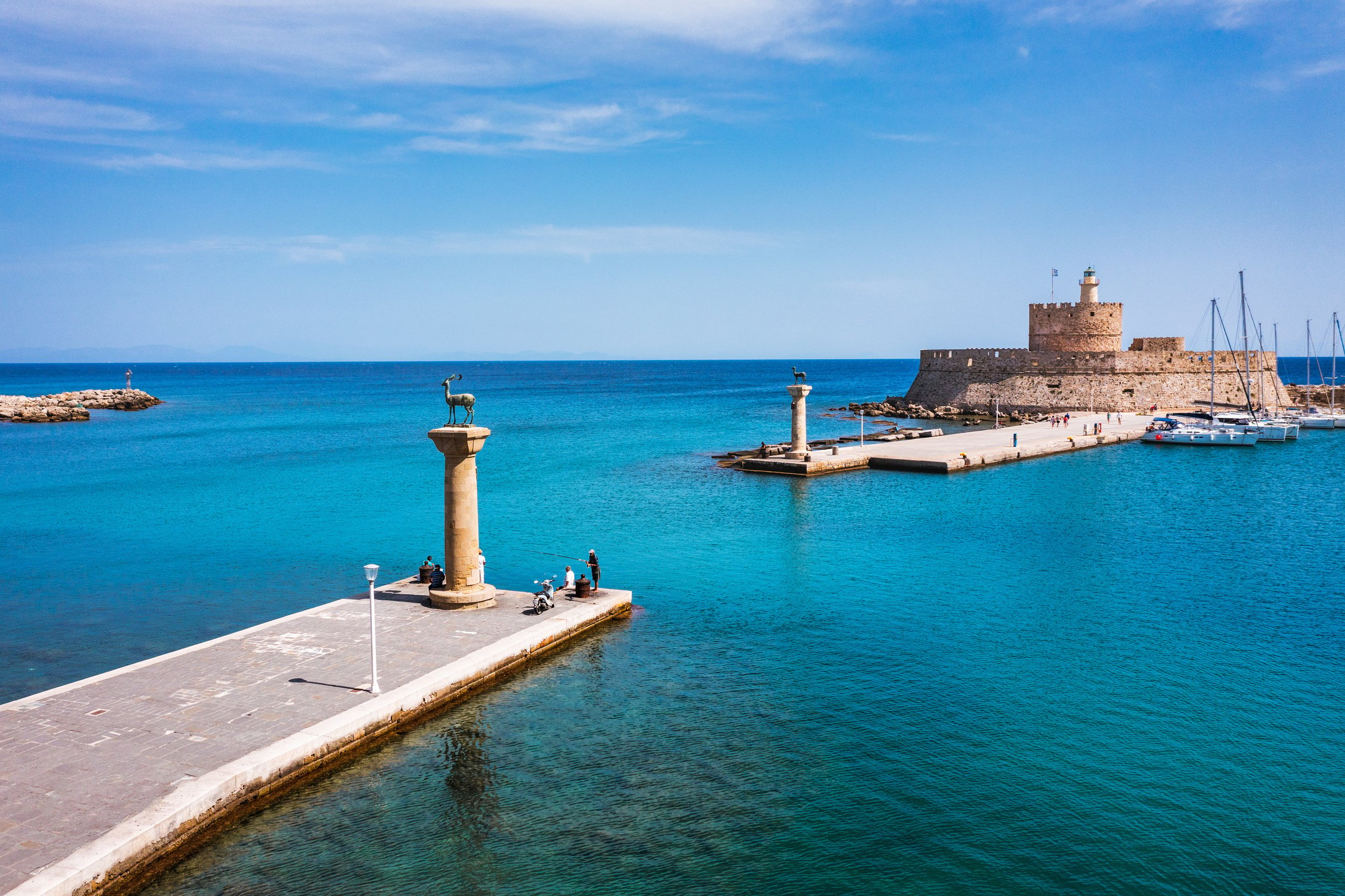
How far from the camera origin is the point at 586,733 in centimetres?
1208

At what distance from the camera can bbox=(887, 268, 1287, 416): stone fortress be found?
211 feet

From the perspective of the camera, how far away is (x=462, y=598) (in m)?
16.3

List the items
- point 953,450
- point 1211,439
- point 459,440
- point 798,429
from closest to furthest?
1. point 459,440
2. point 798,429
3. point 953,450
4. point 1211,439

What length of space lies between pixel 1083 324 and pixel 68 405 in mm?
86198

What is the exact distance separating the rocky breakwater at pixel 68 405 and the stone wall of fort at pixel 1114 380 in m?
73.9

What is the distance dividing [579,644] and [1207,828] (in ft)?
31.5

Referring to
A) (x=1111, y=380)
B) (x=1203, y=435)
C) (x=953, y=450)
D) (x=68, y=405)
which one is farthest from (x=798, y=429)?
(x=68, y=405)

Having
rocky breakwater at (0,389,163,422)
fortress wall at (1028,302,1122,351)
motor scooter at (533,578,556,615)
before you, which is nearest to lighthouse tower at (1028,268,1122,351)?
fortress wall at (1028,302,1122,351)

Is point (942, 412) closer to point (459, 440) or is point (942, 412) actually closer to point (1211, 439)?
point (1211, 439)

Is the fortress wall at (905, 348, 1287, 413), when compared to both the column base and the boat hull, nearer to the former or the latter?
the boat hull

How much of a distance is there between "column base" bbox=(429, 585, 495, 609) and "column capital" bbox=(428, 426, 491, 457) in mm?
2512

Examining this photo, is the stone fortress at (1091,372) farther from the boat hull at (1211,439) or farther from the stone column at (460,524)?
the stone column at (460,524)

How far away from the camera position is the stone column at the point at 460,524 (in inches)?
638

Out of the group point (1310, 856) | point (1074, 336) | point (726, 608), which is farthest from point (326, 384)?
point (1310, 856)
